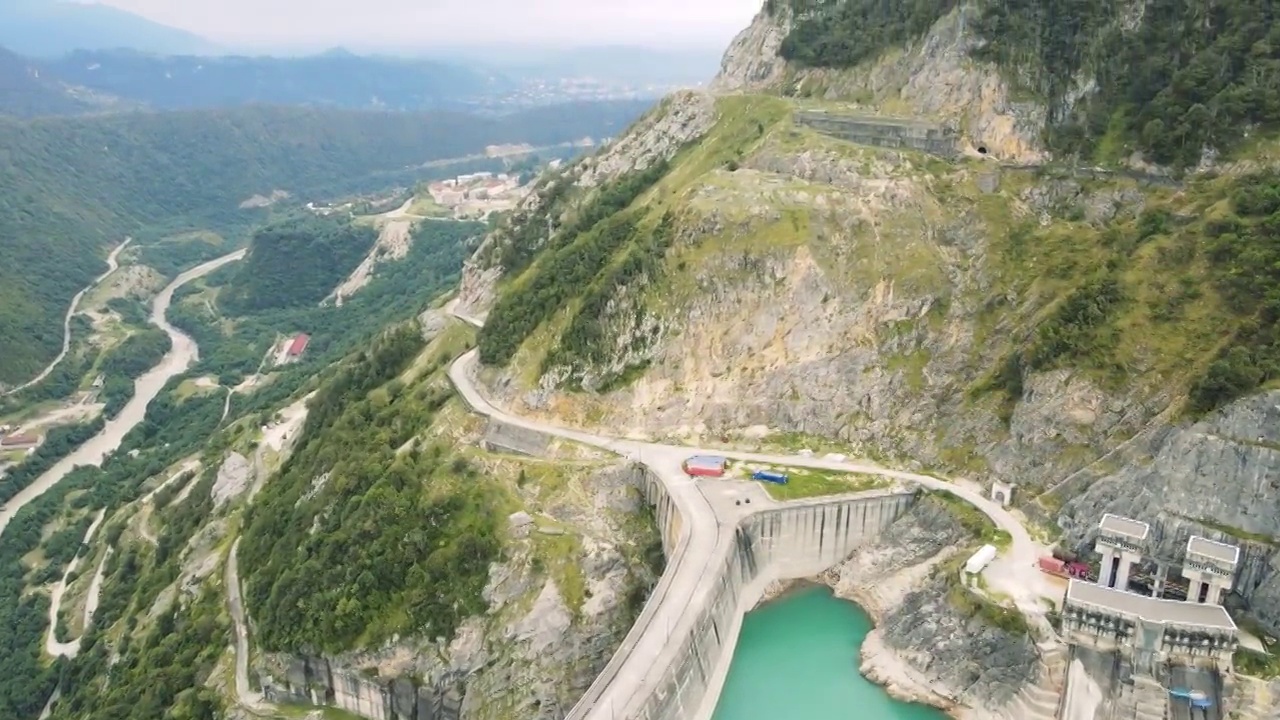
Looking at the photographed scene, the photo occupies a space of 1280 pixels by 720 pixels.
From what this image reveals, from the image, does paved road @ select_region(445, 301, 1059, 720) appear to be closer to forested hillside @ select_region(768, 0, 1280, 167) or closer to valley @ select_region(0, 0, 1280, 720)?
valley @ select_region(0, 0, 1280, 720)

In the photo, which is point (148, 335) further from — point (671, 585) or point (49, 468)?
point (671, 585)

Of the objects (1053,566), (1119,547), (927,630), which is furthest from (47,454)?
(1119,547)

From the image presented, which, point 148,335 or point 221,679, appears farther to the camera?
point 148,335

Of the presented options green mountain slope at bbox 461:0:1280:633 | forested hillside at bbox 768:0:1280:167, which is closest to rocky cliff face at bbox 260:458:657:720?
green mountain slope at bbox 461:0:1280:633

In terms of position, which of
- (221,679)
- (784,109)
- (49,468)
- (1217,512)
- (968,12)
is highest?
(968,12)

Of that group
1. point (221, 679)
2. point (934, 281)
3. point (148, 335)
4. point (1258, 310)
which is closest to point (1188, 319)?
point (1258, 310)

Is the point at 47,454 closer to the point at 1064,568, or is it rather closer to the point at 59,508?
the point at 59,508
